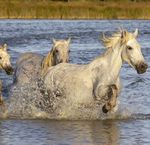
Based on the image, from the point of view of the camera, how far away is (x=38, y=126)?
39.1ft

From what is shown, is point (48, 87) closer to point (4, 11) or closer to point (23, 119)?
point (23, 119)

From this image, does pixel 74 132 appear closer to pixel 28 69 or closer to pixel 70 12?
pixel 28 69

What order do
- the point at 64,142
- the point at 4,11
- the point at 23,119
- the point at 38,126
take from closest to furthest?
the point at 64,142
the point at 38,126
the point at 23,119
the point at 4,11

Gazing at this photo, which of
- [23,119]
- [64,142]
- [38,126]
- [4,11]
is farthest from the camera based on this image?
[4,11]

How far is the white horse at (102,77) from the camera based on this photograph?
11.8 metres

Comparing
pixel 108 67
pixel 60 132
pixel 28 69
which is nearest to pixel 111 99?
pixel 108 67

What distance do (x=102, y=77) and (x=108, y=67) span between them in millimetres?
190

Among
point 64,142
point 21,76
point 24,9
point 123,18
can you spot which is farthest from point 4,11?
point 64,142

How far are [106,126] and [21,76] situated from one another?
119 inches

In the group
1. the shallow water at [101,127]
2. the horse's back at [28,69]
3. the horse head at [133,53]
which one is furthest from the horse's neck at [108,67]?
the horse's back at [28,69]

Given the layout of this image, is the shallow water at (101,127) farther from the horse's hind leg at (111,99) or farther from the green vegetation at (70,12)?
the green vegetation at (70,12)

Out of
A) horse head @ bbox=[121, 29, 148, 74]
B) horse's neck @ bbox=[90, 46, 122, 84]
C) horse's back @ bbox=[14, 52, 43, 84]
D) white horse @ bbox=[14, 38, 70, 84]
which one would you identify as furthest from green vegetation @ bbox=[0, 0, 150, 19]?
horse head @ bbox=[121, 29, 148, 74]

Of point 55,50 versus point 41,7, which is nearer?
point 55,50

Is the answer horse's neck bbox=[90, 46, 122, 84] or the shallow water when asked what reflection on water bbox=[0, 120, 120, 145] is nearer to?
the shallow water
